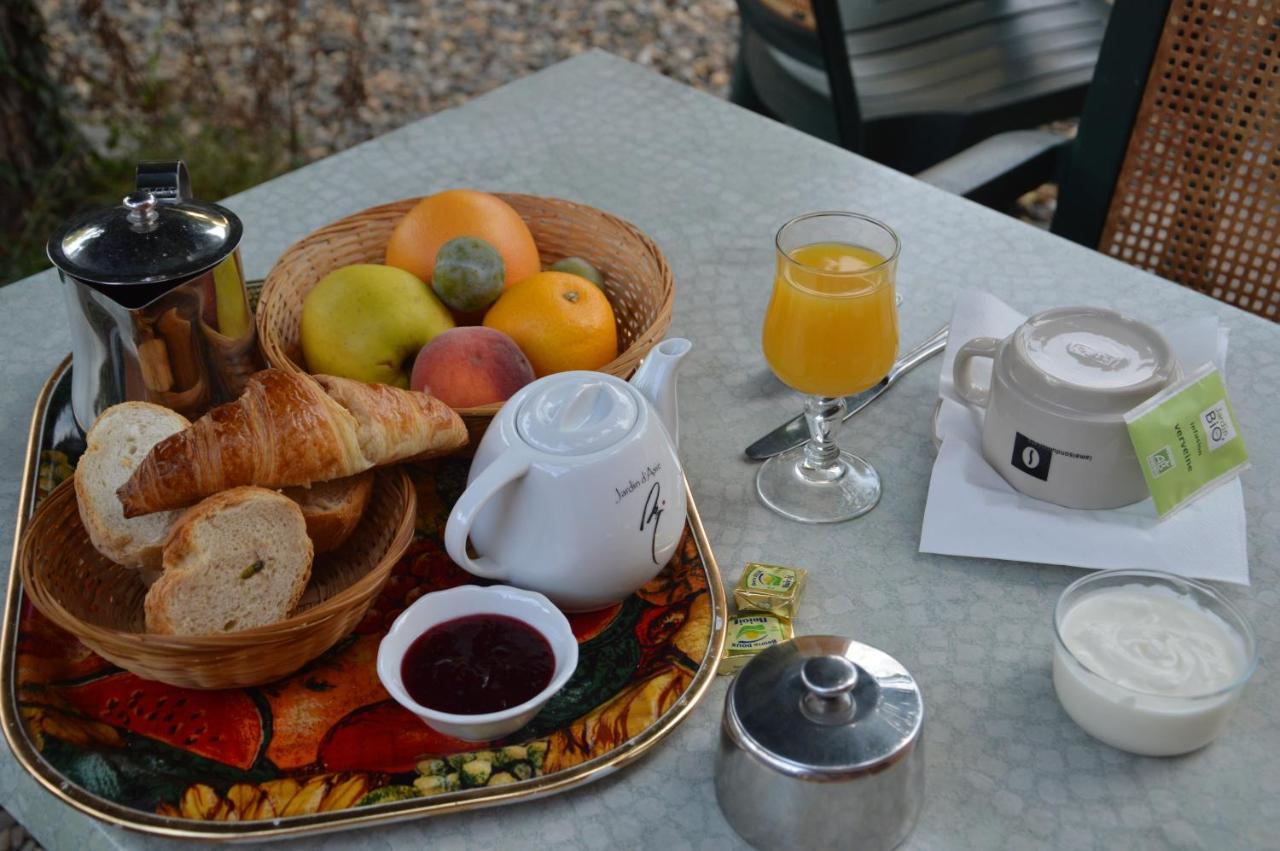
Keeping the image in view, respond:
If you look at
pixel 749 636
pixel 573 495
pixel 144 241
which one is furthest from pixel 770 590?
pixel 144 241

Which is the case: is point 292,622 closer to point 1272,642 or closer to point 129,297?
point 129,297

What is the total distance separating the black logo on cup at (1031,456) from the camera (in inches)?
36.2

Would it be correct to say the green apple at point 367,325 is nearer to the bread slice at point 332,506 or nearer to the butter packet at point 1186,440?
the bread slice at point 332,506

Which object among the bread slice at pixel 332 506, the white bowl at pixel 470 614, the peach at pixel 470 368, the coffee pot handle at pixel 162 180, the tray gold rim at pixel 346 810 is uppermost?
the coffee pot handle at pixel 162 180

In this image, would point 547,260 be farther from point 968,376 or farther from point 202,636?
point 202,636

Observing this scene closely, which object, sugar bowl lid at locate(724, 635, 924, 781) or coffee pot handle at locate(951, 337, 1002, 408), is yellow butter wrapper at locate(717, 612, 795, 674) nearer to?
sugar bowl lid at locate(724, 635, 924, 781)

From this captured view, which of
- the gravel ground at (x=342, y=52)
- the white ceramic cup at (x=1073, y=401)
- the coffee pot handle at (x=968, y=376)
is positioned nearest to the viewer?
the white ceramic cup at (x=1073, y=401)

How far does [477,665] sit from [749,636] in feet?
0.61

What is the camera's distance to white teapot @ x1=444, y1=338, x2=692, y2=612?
79cm

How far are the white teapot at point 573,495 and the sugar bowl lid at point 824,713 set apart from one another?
135 millimetres

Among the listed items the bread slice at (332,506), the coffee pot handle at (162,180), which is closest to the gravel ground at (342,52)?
the coffee pot handle at (162,180)

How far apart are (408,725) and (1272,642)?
571 millimetres

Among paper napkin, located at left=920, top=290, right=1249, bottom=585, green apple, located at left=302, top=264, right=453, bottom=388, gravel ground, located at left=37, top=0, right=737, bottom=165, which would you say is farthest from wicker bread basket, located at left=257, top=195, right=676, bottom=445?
gravel ground, located at left=37, top=0, right=737, bottom=165

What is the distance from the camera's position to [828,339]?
923 mm
